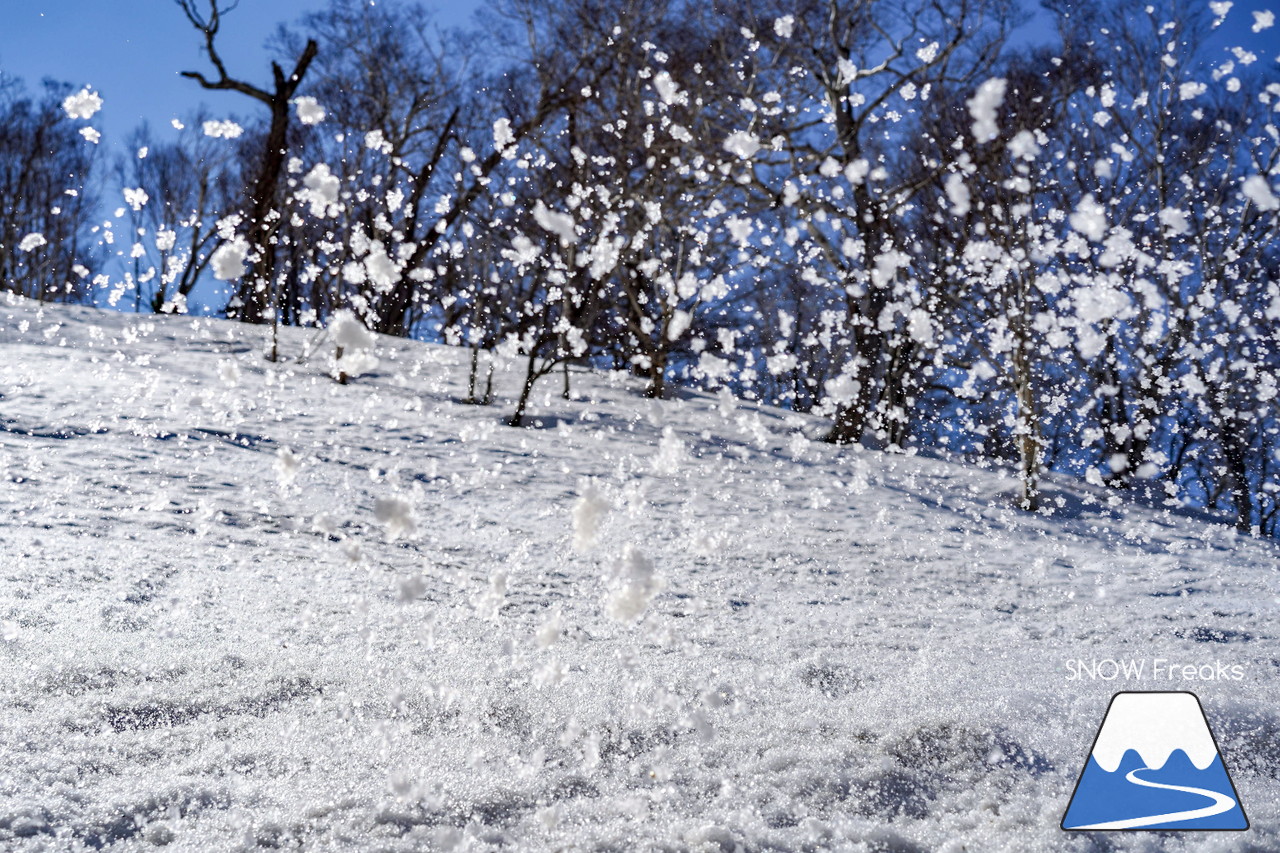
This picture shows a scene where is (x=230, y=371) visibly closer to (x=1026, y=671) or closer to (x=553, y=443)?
(x=553, y=443)

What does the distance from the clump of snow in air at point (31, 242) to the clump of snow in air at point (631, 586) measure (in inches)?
654

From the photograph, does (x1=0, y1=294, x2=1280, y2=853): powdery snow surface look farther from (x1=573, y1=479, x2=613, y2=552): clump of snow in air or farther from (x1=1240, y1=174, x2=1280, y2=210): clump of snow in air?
(x1=1240, y1=174, x2=1280, y2=210): clump of snow in air

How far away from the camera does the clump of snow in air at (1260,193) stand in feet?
34.7

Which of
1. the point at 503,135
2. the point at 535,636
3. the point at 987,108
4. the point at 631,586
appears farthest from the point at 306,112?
the point at 987,108

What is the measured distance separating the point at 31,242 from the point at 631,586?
1722 cm

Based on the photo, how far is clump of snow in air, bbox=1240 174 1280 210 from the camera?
10.6m

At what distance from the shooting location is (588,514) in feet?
18.1

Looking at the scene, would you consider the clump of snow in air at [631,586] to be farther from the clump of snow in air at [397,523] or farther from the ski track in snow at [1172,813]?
the ski track in snow at [1172,813]

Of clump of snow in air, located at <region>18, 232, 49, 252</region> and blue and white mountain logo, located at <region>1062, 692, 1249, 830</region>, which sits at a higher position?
clump of snow in air, located at <region>18, 232, 49, 252</region>

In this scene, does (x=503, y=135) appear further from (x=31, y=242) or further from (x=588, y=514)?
(x=588, y=514)

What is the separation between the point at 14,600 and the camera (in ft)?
10.1

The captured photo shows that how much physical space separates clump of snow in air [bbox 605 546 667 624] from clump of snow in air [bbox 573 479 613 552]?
0.86 ft

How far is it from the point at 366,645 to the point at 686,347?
1329cm

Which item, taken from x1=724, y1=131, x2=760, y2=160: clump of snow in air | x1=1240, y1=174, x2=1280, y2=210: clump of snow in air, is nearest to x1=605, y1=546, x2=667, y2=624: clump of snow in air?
x1=724, y1=131, x2=760, y2=160: clump of snow in air
